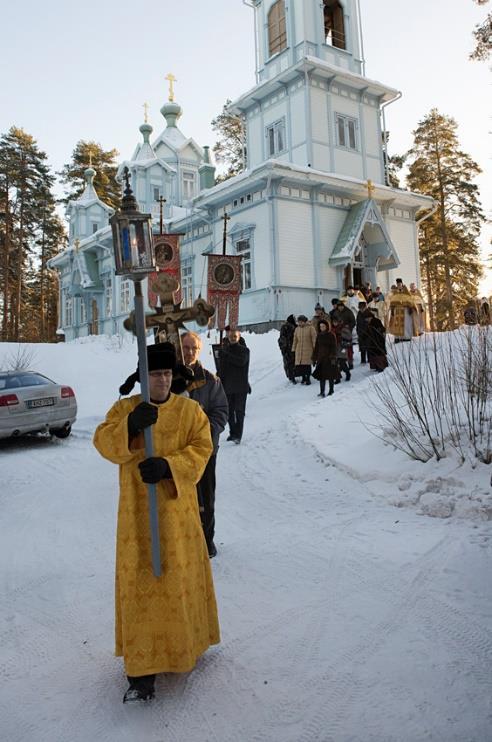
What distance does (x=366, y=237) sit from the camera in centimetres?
2212

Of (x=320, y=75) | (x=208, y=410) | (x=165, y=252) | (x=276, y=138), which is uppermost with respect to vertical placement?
(x=320, y=75)

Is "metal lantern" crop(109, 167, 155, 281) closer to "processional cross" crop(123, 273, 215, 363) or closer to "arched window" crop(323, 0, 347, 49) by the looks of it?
"processional cross" crop(123, 273, 215, 363)

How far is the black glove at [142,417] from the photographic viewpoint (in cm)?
269

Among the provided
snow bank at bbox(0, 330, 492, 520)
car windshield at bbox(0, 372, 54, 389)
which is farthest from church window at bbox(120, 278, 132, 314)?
car windshield at bbox(0, 372, 54, 389)

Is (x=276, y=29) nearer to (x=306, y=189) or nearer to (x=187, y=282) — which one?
(x=306, y=189)

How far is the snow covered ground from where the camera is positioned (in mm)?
2535

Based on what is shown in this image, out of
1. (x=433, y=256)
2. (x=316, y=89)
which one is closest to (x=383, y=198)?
(x=316, y=89)

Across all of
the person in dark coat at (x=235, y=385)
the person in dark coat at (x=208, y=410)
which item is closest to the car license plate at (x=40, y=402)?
the person in dark coat at (x=235, y=385)

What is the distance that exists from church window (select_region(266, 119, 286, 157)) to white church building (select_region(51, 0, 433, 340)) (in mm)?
42

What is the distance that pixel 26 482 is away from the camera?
25.9 ft

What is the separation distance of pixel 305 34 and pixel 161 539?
2375 centimetres

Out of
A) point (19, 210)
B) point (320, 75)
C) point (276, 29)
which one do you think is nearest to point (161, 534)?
point (320, 75)

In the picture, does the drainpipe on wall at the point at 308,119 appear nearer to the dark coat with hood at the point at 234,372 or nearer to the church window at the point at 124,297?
the church window at the point at 124,297

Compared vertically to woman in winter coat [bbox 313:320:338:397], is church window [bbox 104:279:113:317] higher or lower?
higher
